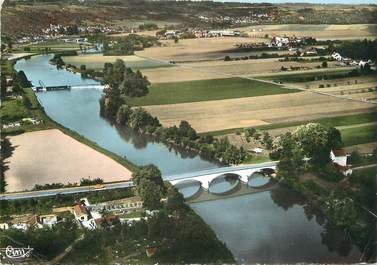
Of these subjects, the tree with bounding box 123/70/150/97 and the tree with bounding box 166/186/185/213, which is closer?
the tree with bounding box 166/186/185/213

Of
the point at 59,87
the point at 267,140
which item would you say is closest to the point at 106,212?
the point at 59,87

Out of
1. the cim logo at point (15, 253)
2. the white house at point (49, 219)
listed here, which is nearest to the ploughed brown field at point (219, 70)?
the white house at point (49, 219)

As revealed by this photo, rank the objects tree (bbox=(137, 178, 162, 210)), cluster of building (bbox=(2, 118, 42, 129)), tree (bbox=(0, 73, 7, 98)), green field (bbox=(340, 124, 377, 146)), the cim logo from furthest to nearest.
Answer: green field (bbox=(340, 124, 377, 146)), tree (bbox=(0, 73, 7, 98)), cluster of building (bbox=(2, 118, 42, 129)), tree (bbox=(137, 178, 162, 210)), the cim logo

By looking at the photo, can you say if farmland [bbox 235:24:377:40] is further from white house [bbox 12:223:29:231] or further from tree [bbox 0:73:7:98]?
white house [bbox 12:223:29:231]

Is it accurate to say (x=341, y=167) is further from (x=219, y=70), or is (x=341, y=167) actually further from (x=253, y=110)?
(x=219, y=70)

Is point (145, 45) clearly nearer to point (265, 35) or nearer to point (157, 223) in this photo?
point (265, 35)

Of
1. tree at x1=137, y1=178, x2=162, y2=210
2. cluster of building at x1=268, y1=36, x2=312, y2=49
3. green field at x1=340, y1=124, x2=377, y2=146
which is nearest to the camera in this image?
tree at x1=137, y1=178, x2=162, y2=210

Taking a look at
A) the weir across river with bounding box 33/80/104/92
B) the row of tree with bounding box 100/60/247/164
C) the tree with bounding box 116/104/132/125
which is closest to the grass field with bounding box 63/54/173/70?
the row of tree with bounding box 100/60/247/164
